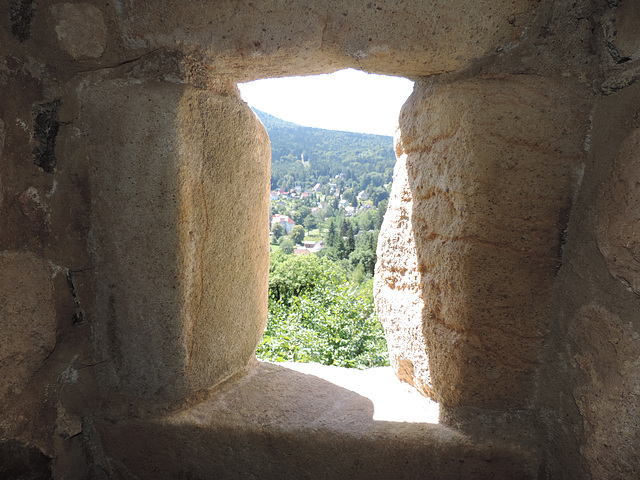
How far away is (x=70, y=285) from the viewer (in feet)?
3.51

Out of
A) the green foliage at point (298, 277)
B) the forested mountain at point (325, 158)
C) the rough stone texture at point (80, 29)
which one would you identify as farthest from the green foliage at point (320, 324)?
the forested mountain at point (325, 158)

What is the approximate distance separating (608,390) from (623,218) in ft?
1.15

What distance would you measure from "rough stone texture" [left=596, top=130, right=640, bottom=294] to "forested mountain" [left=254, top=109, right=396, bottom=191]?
50.3 feet

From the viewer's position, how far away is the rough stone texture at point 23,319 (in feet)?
3.14

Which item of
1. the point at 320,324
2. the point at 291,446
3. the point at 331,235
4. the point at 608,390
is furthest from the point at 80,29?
the point at 331,235

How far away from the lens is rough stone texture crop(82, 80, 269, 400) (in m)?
0.99

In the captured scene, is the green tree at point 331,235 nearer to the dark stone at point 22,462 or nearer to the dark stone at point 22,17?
the dark stone at point 22,462

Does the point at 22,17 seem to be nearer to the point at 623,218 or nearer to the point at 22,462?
the point at 22,462

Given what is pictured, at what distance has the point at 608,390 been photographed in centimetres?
87

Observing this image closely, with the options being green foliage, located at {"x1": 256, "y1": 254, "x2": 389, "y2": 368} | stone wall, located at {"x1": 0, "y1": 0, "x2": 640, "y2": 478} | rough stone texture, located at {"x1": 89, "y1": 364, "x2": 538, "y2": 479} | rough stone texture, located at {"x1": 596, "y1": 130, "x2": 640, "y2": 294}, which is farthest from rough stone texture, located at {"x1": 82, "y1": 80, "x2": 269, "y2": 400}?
green foliage, located at {"x1": 256, "y1": 254, "x2": 389, "y2": 368}

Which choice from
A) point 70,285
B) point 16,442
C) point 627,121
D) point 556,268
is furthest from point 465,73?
point 16,442

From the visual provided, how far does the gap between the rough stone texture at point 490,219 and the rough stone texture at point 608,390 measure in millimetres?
114

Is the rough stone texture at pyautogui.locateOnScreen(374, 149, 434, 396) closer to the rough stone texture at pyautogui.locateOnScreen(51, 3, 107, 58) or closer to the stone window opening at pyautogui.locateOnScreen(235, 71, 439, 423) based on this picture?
the stone window opening at pyautogui.locateOnScreen(235, 71, 439, 423)

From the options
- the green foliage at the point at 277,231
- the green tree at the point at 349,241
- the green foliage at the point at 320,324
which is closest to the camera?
the green foliage at the point at 320,324
